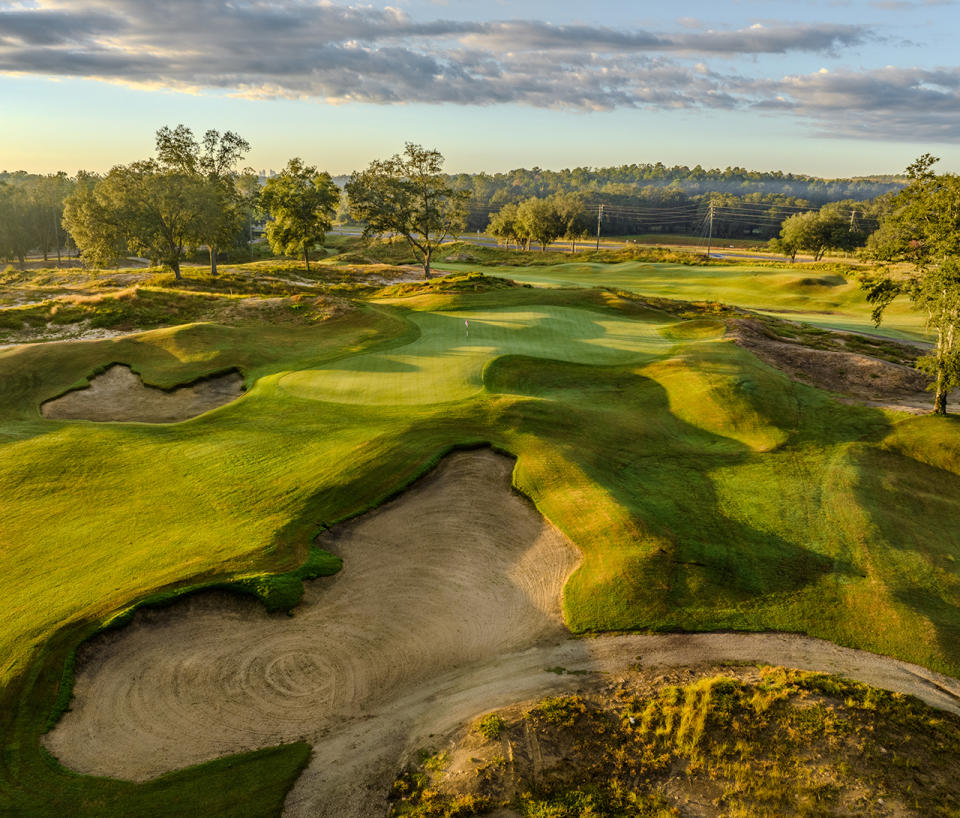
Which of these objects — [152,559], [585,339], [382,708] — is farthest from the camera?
[585,339]

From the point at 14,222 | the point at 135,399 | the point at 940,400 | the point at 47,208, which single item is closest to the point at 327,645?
the point at 135,399

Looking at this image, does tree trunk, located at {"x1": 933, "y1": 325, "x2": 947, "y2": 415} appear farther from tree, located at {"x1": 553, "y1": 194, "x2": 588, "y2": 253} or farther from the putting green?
tree, located at {"x1": 553, "y1": 194, "x2": 588, "y2": 253}

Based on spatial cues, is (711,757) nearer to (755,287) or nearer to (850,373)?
(850,373)

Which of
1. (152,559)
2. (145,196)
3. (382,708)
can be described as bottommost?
(382,708)

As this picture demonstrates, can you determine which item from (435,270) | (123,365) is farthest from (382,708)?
(435,270)

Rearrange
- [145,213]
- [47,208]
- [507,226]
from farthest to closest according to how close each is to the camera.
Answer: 1. [507,226]
2. [47,208]
3. [145,213]

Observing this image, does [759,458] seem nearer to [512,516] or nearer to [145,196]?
[512,516]
